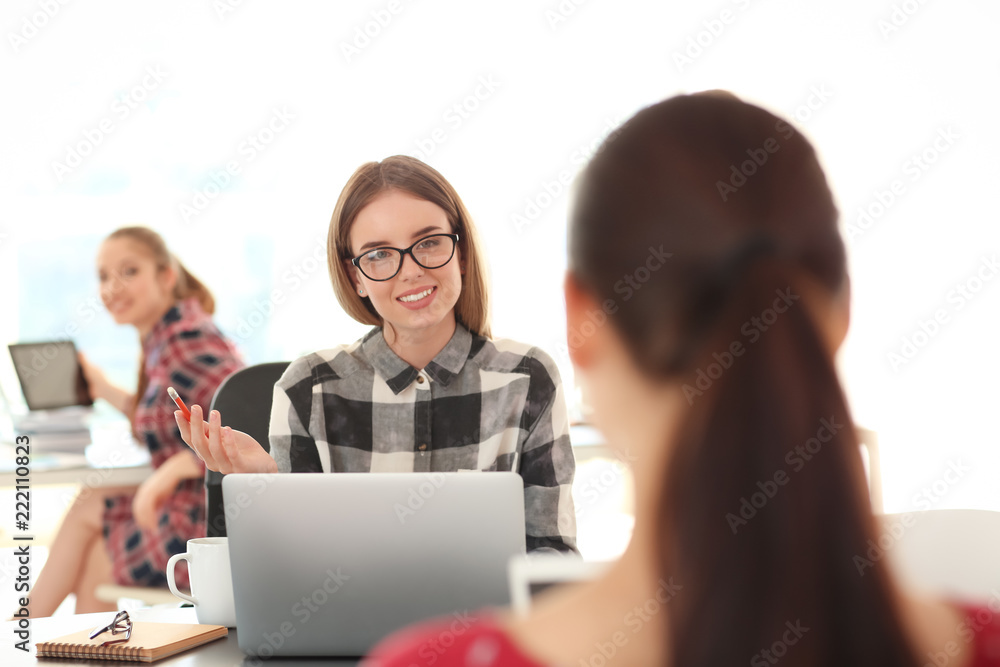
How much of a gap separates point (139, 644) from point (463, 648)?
2.21 ft

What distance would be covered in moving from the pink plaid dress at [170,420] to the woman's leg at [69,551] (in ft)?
0.73

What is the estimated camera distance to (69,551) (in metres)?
2.73

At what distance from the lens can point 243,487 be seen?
2.81 feet

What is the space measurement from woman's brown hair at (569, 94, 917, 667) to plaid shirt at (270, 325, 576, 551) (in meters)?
1.11

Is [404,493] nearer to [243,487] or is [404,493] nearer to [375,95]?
[243,487]

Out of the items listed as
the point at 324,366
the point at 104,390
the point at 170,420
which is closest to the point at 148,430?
the point at 170,420

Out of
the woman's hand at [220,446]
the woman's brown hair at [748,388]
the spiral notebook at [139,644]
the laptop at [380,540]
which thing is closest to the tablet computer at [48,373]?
the woman's hand at [220,446]

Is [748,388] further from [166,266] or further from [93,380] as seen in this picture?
[93,380]

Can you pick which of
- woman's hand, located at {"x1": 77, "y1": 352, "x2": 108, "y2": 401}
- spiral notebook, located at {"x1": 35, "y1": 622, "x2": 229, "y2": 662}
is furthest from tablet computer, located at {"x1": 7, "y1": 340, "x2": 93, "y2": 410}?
spiral notebook, located at {"x1": 35, "y1": 622, "x2": 229, "y2": 662}

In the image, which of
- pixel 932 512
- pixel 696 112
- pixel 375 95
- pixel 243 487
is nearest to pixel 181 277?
pixel 375 95

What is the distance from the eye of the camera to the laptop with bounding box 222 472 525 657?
848 millimetres

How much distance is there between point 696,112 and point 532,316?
3411 mm

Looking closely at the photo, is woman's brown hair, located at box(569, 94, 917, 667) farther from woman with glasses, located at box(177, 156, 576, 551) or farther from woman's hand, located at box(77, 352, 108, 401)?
woman's hand, located at box(77, 352, 108, 401)

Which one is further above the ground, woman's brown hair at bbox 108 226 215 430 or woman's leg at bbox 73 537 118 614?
woman's brown hair at bbox 108 226 215 430
